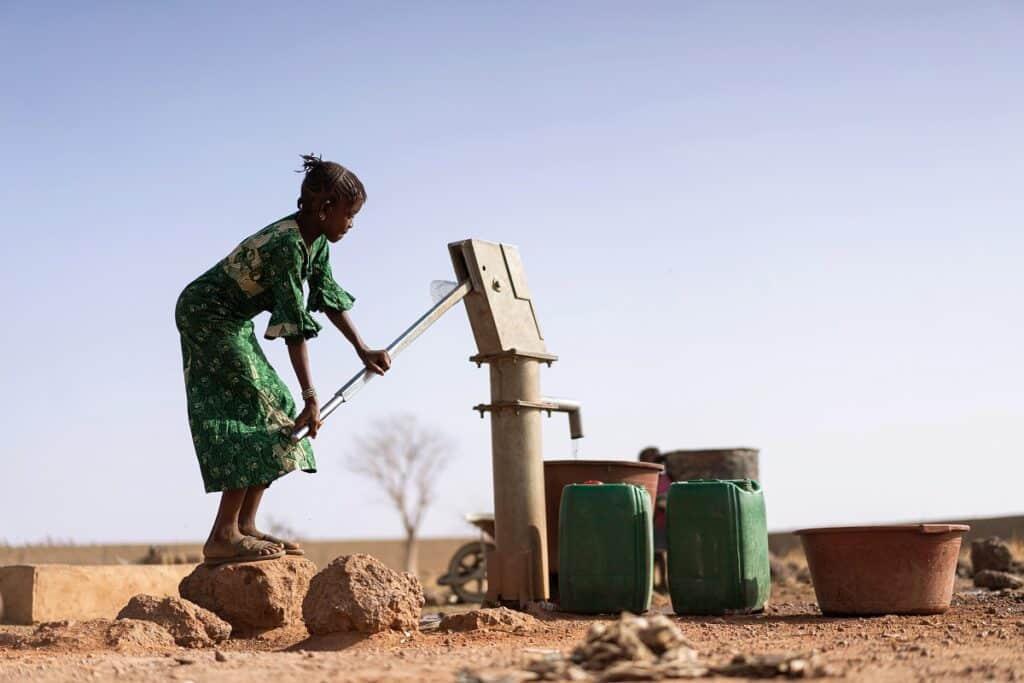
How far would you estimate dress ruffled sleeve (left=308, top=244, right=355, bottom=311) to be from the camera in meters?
6.02

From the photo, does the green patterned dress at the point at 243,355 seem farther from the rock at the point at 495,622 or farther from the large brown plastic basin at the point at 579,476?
the large brown plastic basin at the point at 579,476

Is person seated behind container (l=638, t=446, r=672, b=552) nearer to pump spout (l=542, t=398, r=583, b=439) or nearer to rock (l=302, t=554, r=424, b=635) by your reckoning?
pump spout (l=542, t=398, r=583, b=439)

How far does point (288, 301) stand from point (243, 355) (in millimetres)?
369

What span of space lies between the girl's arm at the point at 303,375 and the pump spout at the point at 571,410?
1.66m

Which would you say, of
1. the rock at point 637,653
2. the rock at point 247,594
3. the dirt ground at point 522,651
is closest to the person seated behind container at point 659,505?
the dirt ground at point 522,651

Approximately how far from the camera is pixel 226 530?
5.73 m

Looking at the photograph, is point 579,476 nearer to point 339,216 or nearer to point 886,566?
point 886,566

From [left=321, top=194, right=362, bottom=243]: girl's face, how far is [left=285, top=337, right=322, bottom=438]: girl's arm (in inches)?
22.8

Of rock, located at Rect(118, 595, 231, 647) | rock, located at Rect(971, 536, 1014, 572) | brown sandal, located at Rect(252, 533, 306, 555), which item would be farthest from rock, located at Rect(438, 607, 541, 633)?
rock, located at Rect(971, 536, 1014, 572)

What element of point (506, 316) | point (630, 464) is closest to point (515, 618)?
point (630, 464)

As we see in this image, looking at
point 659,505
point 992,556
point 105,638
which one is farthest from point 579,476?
point 992,556

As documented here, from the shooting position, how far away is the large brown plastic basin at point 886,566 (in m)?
5.91

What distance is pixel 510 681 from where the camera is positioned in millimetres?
3219

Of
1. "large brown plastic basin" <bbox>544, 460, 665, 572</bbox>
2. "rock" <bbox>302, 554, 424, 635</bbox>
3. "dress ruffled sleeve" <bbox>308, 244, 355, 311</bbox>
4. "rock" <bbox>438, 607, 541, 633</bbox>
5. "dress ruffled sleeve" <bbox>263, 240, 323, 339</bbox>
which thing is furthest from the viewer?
"large brown plastic basin" <bbox>544, 460, 665, 572</bbox>
